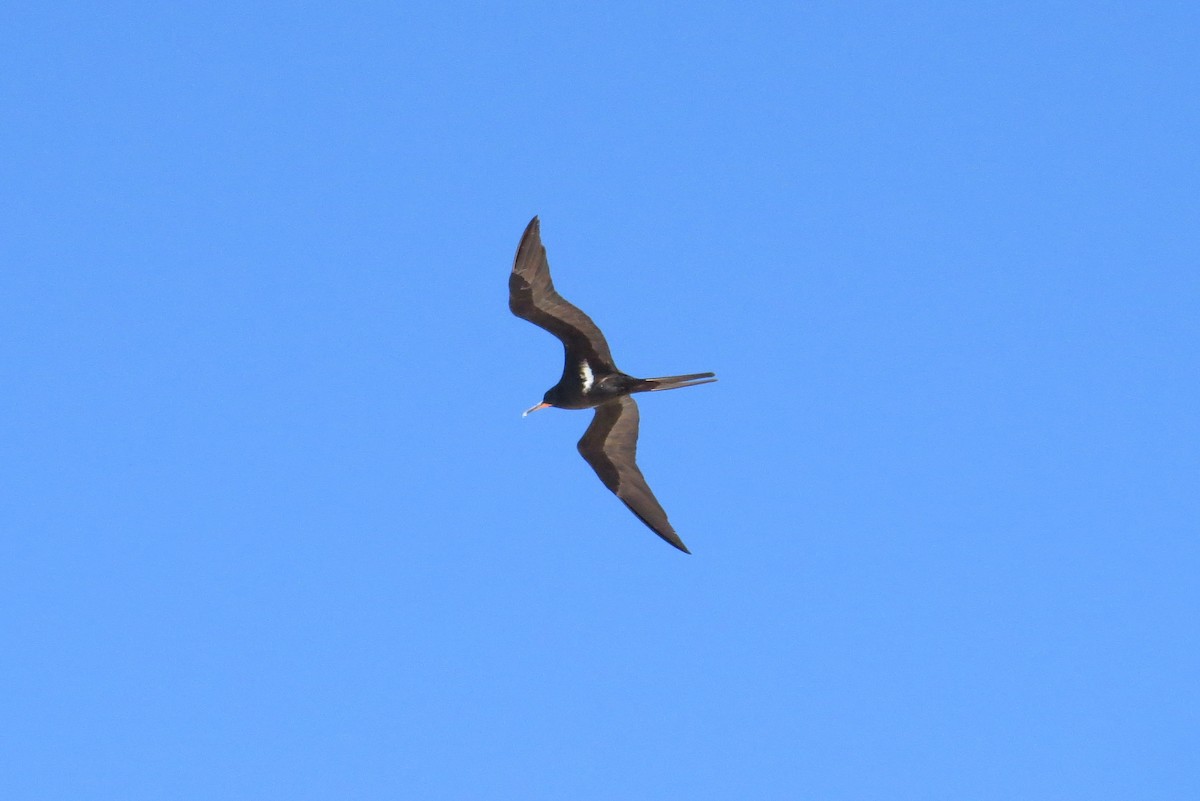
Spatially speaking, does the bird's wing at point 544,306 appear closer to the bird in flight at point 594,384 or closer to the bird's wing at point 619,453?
the bird in flight at point 594,384

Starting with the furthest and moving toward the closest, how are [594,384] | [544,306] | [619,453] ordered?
1. [619,453]
2. [594,384]
3. [544,306]

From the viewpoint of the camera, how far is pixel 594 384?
20938mm

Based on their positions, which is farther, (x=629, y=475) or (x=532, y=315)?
(x=629, y=475)

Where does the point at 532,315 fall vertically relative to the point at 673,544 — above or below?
above

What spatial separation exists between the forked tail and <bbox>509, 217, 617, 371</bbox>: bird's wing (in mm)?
550

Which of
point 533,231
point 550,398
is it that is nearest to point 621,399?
point 550,398

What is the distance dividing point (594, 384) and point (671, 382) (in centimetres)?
137

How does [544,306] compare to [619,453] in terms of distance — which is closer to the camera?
[544,306]

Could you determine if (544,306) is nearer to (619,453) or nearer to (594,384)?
(594,384)

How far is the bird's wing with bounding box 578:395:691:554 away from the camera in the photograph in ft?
71.7

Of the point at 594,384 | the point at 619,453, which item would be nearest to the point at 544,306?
the point at 594,384

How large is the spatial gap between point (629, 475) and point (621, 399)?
115 cm

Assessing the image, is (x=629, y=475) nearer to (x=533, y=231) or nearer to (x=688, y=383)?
(x=688, y=383)

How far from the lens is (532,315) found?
20.1 meters
